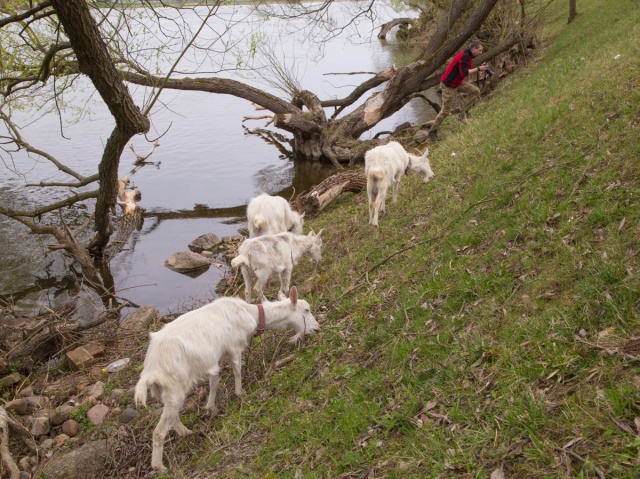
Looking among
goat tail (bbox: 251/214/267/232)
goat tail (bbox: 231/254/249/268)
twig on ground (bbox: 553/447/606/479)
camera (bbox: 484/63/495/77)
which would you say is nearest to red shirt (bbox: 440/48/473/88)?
camera (bbox: 484/63/495/77)

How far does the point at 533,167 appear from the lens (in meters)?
7.48

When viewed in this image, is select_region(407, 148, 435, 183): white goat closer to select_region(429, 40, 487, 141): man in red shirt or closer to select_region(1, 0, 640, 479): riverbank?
select_region(1, 0, 640, 479): riverbank

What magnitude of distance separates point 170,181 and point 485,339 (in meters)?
15.8

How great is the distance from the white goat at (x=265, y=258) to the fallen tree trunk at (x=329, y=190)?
443 cm

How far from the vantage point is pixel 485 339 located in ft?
15.8

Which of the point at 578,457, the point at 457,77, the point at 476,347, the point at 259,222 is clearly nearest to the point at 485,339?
the point at 476,347

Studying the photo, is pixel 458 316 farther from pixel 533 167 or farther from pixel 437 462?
pixel 533 167

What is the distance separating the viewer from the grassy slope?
145 inches

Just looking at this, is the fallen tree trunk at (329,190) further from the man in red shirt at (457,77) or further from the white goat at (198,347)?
the white goat at (198,347)

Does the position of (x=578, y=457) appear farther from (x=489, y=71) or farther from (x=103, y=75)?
(x=489, y=71)

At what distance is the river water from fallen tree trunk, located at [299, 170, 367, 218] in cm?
258

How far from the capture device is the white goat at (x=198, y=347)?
17.4 feet

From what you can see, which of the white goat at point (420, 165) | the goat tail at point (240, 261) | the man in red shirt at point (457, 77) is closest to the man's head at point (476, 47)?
the man in red shirt at point (457, 77)

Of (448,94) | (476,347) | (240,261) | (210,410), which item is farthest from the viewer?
(448,94)
